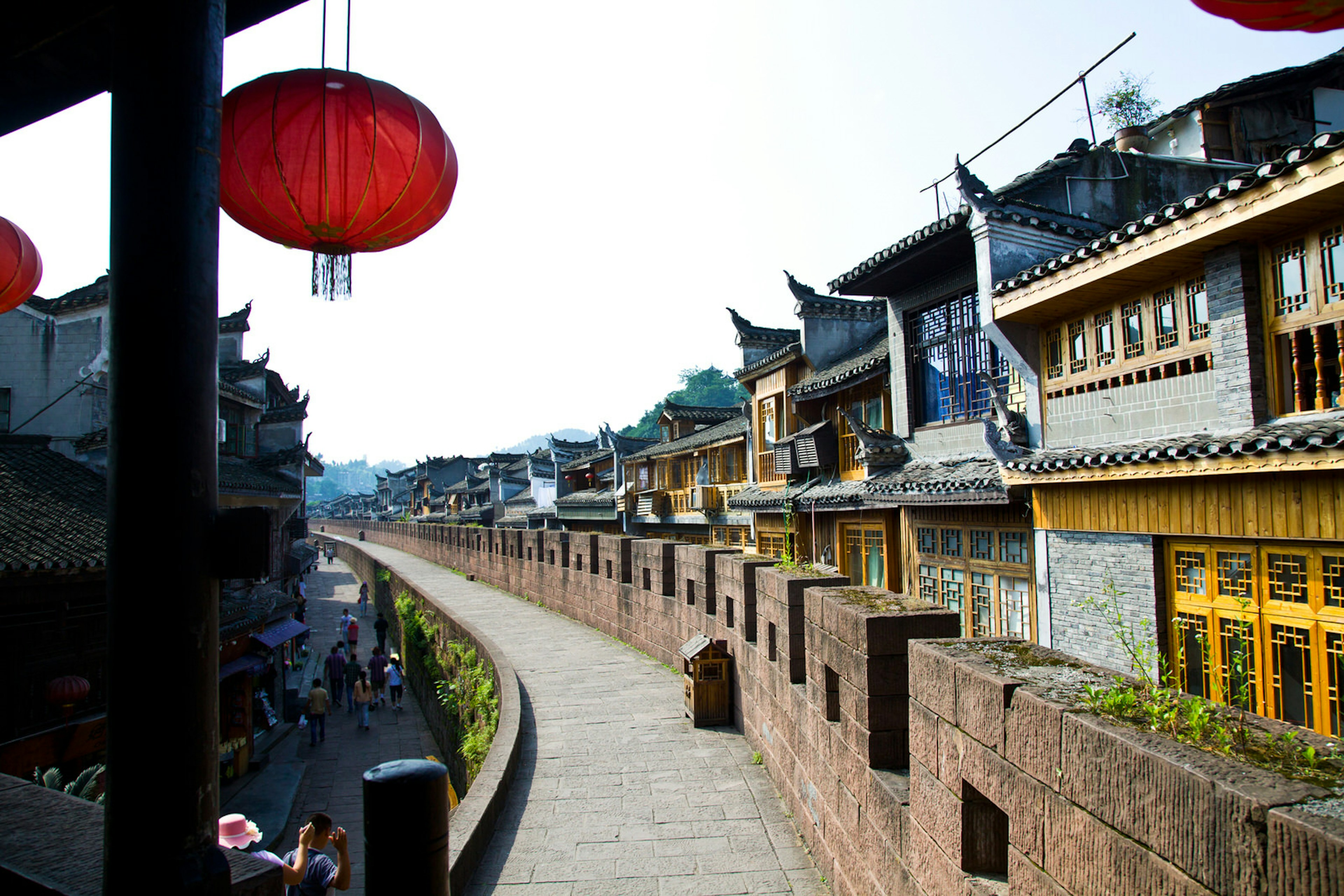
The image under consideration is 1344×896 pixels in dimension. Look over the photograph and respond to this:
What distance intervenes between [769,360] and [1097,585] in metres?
9.58

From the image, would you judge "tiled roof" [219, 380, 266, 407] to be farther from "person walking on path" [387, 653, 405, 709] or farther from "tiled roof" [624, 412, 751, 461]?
"tiled roof" [624, 412, 751, 461]

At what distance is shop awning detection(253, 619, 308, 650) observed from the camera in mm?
14938

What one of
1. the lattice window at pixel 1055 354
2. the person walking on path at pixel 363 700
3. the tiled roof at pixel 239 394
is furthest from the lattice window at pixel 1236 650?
the tiled roof at pixel 239 394

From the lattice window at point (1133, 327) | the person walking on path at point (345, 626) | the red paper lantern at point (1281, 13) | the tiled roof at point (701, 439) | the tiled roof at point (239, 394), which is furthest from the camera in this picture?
the person walking on path at point (345, 626)

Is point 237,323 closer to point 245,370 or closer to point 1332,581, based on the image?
point 245,370

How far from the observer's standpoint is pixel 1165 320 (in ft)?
22.4

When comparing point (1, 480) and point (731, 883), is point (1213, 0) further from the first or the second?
point (1, 480)

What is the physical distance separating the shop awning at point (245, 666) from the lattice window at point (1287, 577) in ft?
43.3

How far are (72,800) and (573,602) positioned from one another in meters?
13.9

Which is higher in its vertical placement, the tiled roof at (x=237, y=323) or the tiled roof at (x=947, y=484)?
the tiled roof at (x=237, y=323)

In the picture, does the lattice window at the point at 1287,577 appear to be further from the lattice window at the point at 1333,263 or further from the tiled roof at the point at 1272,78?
the tiled roof at the point at 1272,78

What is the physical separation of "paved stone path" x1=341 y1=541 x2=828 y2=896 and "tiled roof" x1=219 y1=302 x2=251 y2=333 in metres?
17.8

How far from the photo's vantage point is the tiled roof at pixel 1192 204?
4852 millimetres

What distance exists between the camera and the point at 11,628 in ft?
29.1
